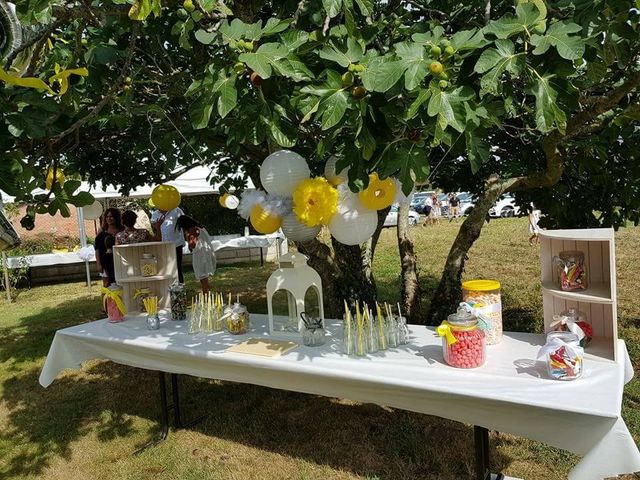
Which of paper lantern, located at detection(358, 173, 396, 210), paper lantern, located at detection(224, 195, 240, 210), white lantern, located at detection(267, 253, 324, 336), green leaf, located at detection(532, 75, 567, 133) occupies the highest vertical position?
green leaf, located at detection(532, 75, 567, 133)

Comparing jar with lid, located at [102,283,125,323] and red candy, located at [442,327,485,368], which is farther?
jar with lid, located at [102,283,125,323]

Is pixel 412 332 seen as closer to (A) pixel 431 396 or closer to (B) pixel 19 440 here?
(A) pixel 431 396

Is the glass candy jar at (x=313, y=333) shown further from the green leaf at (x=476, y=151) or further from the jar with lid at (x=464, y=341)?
the green leaf at (x=476, y=151)

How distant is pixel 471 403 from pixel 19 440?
3068mm

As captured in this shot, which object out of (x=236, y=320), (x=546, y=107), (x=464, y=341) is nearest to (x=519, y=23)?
(x=546, y=107)

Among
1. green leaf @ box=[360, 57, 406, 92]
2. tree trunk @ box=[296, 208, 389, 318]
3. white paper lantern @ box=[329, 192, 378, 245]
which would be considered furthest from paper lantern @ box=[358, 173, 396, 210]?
tree trunk @ box=[296, 208, 389, 318]

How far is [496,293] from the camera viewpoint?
2406 mm

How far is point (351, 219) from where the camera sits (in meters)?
2.45

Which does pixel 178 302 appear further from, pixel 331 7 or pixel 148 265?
pixel 331 7

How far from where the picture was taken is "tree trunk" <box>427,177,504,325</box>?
3.72 metres

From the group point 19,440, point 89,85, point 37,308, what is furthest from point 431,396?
point 37,308

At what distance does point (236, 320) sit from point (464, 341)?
1.38 meters

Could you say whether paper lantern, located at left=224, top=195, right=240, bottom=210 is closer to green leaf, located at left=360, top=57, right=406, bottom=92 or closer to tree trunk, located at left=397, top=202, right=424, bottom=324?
tree trunk, located at left=397, top=202, right=424, bottom=324

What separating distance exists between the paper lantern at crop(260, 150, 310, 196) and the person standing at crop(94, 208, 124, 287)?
8.22 ft
